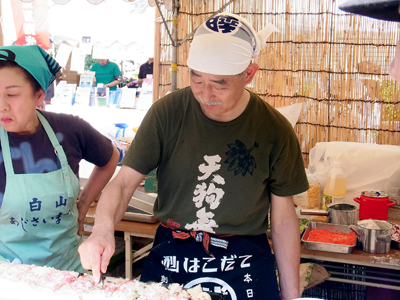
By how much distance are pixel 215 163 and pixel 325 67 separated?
2870 millimetres

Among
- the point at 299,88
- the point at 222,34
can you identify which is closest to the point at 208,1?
the point at 299,88

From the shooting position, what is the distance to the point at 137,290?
4.14 ft

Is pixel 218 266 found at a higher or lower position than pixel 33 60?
lower

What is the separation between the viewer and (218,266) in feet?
5.58

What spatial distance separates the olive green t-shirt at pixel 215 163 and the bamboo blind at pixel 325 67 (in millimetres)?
2584

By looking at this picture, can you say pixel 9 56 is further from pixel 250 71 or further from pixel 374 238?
pixel 374 238

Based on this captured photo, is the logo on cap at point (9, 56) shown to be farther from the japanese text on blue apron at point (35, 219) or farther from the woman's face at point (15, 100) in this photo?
the japanese text on blue apron at point (35, 219)

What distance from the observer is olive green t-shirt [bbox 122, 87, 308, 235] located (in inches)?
67.8

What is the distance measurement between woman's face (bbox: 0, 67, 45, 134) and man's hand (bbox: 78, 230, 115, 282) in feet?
2.53

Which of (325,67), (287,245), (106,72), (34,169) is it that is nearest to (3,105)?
(34,169)

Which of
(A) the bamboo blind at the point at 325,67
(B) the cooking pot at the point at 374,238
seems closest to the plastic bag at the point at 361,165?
(A) the bamboo blind at the point at 325,67

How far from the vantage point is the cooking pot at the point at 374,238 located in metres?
2.27

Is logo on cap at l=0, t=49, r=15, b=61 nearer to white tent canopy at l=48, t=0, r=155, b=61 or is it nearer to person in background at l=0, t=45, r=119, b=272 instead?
person in background at l=0, t=45, r=119, b=272

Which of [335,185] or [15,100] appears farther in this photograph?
[335,185]
